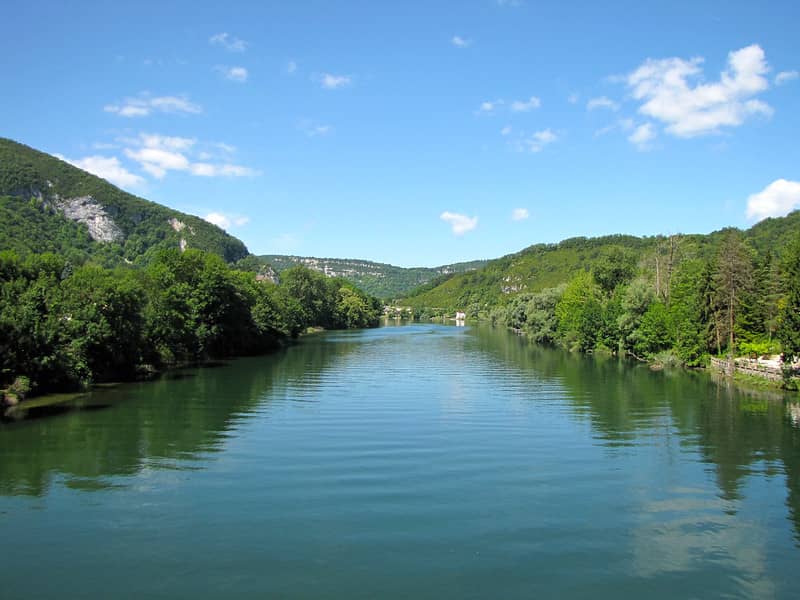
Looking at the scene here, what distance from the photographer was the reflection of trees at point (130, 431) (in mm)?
21672

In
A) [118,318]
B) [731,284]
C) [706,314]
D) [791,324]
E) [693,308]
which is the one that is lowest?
[791,324]

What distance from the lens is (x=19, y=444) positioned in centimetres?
2534

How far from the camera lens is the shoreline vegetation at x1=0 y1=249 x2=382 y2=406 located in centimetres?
3675

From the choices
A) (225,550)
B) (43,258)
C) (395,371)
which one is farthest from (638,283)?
(225,550)

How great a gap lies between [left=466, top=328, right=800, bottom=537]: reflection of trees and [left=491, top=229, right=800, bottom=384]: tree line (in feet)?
15.8

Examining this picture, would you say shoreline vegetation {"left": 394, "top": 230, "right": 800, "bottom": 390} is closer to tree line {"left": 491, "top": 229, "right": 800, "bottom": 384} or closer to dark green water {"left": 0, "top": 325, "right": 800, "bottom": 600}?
tree line {"left": 491, "top": 229, "right": 800, "bottom": 384}

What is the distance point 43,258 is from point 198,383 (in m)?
17.1

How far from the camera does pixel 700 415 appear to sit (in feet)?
108

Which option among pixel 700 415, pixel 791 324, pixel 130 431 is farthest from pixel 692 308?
pixel 130 431

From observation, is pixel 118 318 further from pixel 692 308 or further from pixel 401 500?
pixel 692 308

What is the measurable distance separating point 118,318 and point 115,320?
0.33 metres

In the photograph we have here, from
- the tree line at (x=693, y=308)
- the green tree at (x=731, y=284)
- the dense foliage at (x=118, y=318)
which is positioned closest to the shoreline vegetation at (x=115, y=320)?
the dense foliage at (x=118, y=318)

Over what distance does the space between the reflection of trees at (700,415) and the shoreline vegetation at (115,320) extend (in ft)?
104

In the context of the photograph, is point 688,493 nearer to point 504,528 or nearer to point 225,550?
point 504,528
